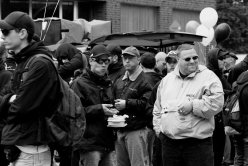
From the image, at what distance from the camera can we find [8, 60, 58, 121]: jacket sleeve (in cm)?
507

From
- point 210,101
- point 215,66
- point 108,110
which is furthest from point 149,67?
point 210,101

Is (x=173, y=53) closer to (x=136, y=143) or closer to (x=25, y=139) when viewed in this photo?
(x=136, y=143)

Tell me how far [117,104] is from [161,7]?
47.5ft

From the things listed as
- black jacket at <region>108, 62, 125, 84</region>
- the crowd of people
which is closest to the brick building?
black jacket at <region>108, 62, 125, 84</region>

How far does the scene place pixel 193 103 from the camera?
21.3ft

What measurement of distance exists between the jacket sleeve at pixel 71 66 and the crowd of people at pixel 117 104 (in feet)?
0.05

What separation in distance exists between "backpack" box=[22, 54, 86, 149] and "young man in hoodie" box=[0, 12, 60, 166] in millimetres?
51

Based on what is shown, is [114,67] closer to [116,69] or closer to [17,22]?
[116,69]

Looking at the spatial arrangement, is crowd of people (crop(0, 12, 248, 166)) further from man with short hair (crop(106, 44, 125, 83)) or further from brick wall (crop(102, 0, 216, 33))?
brick wall (crop(102, 0, 216, 33))

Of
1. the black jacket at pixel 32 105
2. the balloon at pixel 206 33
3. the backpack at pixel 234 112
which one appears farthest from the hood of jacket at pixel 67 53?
the balloon at pixel 206 33

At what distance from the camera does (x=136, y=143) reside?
312 inches

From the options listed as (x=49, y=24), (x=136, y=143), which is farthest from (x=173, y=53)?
(x=49, y=24)

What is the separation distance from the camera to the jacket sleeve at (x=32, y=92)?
507 cm

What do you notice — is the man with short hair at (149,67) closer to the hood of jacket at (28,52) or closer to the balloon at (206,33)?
the hood of jacket at (28,52)
